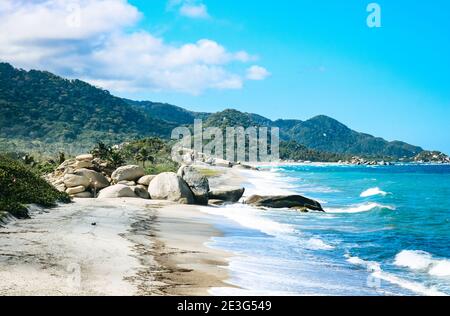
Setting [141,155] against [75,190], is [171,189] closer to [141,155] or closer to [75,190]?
[75,190]

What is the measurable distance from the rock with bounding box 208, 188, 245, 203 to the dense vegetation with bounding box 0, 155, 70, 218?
15.2 m

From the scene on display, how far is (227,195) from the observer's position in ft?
139

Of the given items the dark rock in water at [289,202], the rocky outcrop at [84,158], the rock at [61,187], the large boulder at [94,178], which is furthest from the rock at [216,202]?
the rock at [61,187]

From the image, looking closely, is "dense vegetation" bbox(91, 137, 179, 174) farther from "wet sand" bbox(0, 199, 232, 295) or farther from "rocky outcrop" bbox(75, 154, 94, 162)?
"wet sand" bbox(0, 199, 232, 295)

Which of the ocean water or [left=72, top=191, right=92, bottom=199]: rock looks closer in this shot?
the ocean water

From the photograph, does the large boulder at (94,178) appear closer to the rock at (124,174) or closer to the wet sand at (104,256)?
the rock at (124,174)

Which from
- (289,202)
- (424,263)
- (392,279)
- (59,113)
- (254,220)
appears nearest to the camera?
(392,279)

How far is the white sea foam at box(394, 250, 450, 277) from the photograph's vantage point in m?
18.0

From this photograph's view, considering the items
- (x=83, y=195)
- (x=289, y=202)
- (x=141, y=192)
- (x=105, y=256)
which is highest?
(x=141, y=192)

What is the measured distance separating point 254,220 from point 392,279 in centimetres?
1403

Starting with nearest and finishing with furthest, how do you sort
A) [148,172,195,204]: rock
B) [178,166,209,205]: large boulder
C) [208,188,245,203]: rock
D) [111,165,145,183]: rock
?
[148,172,195,204]: rock
[178,166,209,205]: large boulder
[111,165,145,183]: rock
[208,188,245,203]: rock

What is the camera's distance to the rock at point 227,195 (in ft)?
138

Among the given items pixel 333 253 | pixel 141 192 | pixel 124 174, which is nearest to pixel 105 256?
pixel 333 253

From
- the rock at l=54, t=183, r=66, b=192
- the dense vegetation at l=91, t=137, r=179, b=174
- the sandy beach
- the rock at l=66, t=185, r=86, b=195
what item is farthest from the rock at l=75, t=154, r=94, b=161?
the sandy beach
